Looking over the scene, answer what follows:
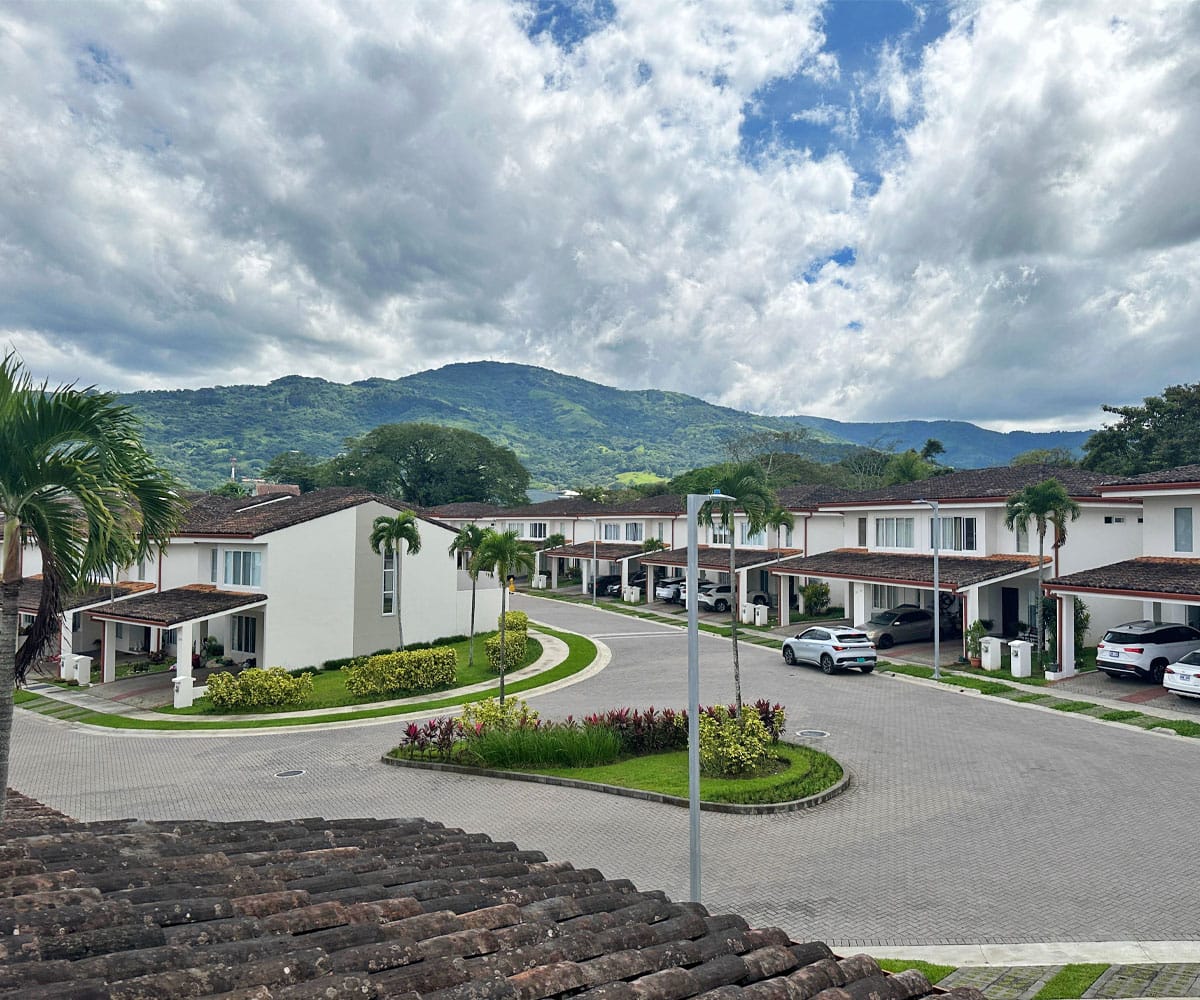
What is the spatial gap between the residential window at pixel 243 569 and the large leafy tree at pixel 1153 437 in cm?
5529

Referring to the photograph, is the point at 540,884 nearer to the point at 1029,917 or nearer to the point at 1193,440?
the point at 1029,917

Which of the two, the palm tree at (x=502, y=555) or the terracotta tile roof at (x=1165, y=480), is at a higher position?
the terracotta tile roof at (x=1165, y=480)

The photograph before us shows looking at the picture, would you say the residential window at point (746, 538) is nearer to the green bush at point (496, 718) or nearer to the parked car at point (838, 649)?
the parked car at point (838, 649)

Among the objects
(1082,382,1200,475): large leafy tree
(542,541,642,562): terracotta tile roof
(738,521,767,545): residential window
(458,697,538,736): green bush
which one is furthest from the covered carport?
(1082,382,1200,475): large leafy tree

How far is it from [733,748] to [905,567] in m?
21.4

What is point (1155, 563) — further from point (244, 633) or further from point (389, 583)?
point (244, 633)

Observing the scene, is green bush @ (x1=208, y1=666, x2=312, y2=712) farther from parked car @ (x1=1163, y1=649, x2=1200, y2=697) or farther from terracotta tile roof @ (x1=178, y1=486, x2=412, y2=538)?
parked car @ (x1=1163, y1=649, x2=1200, y2=697)

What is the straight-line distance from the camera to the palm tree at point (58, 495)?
8.63m

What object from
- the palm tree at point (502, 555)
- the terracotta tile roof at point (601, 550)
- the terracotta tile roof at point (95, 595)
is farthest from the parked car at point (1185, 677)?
the terracotta tile roof at point (95, 595)

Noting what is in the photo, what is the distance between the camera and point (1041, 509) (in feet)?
96.4

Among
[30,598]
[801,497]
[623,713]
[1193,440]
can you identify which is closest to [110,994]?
[623,713]

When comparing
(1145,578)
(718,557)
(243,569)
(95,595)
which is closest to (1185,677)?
(1145,578)

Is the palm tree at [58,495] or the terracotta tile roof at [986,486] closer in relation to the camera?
the palm tree at [58,495]

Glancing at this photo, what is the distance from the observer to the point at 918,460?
75.1 m
